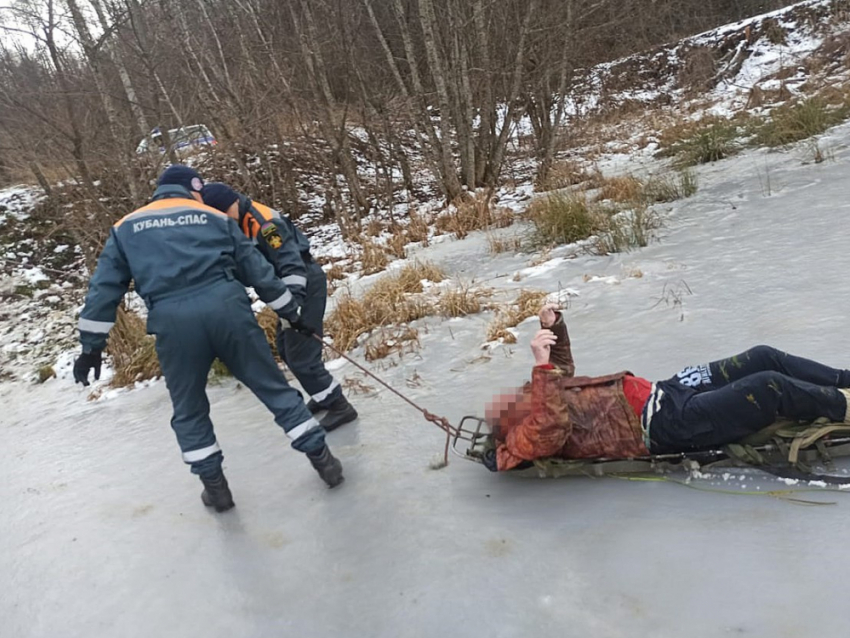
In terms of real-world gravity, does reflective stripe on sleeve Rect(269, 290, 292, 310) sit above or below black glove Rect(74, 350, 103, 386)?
Answer: above

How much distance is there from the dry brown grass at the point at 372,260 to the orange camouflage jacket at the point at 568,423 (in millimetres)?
4996

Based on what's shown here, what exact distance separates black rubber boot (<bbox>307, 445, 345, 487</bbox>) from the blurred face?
821 mm

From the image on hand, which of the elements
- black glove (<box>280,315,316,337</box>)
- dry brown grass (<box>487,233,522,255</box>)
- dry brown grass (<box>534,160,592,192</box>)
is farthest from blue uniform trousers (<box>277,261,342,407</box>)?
dry brown grass (<box>534,160,592,192</box>)

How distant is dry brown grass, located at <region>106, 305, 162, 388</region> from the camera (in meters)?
5.67

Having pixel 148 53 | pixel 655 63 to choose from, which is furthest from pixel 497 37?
pixel 655 63

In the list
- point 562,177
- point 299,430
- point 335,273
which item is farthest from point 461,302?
point 562,177

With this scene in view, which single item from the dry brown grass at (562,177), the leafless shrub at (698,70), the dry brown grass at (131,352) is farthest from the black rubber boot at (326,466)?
the leafless shrub at (698,70)

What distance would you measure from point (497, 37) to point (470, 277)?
20.2ft

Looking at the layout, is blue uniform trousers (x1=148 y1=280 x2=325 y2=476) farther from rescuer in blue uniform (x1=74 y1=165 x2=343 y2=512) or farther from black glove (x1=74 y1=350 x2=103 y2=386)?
black glove (x1=74 y1=350 x2=103 y2=386)

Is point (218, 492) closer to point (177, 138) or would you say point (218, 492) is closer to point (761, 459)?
point (761, 459)

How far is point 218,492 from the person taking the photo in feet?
10.3

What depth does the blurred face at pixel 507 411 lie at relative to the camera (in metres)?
2.71

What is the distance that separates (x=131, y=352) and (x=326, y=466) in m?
3.63

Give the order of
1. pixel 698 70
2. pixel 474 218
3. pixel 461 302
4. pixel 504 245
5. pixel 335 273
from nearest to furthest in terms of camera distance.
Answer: pixel 461 302, pixel 504 245, pixel 335 273, pixel 474 218, pixel 698 70
